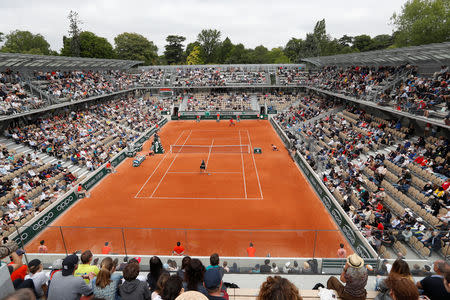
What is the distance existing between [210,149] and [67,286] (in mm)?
26600

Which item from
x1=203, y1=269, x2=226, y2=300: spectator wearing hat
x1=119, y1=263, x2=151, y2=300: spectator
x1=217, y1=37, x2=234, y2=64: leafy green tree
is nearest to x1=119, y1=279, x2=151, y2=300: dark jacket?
x1=119, y1=263, x2=151, y2=300: spectator

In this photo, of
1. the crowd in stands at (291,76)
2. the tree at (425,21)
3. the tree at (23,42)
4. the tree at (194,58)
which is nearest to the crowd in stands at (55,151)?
the crowd in stands at (291,76)

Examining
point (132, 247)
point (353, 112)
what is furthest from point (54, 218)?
point (353, 112)

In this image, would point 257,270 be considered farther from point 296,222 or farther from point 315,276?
point 296,222

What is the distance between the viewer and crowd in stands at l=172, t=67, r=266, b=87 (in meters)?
53.7

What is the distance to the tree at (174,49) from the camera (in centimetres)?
8031

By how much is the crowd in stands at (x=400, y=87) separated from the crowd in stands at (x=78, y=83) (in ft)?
115

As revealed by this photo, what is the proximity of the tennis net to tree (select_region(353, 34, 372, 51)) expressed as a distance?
6770cm

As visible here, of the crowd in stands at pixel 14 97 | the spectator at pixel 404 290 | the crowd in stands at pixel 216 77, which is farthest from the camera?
the crowd in stands at pixel 216 77

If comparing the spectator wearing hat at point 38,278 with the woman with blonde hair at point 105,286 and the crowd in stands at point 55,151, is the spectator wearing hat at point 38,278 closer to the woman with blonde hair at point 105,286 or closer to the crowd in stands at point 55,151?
the woman with blonde hair at point 105,286

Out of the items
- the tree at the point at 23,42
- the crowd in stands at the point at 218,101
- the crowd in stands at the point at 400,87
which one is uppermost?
the tree at the point at 23,42

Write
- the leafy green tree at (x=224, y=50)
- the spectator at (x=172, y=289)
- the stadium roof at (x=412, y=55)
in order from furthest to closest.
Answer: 1. the leafy green tree at (x=224, y=50)
2. the stadium roof at (x=412, y=55)
3. the spectator at (x=172, y=289)

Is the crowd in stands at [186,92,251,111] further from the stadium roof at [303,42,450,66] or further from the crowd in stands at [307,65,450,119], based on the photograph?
the stadium roof at [303,42,450,66]

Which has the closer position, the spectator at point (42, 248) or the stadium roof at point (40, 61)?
the spectator at point (42, 248)
